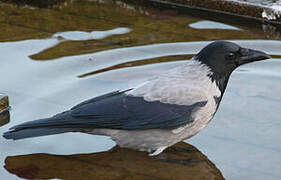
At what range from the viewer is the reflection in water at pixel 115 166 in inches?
186

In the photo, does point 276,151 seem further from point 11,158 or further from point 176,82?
point 11,158

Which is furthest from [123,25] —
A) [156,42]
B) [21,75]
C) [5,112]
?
[5,112]

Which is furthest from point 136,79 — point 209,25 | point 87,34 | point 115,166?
point 209,25

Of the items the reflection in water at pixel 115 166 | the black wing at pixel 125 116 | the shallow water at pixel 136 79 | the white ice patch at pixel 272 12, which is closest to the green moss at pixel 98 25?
the shallow water at pixel 136 79

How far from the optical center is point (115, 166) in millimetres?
4879

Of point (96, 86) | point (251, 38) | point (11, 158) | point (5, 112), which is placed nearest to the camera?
point (11, 158)

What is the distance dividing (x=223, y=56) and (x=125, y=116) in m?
0.86

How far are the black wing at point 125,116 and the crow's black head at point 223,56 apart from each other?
0.36 m

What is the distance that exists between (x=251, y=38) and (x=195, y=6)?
3.82 feet

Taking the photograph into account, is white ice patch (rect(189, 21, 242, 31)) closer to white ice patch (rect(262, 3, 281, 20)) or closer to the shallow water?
the shallow water

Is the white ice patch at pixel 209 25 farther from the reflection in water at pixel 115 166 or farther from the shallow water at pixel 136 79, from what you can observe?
the reflection in water at pixel 115 166

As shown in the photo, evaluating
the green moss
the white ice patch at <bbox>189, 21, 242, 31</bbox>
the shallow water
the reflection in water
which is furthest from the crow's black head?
the white ice patch at <bbox>189, 21, 242, 31</bbox>

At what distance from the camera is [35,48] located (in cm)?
676

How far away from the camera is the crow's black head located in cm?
512
